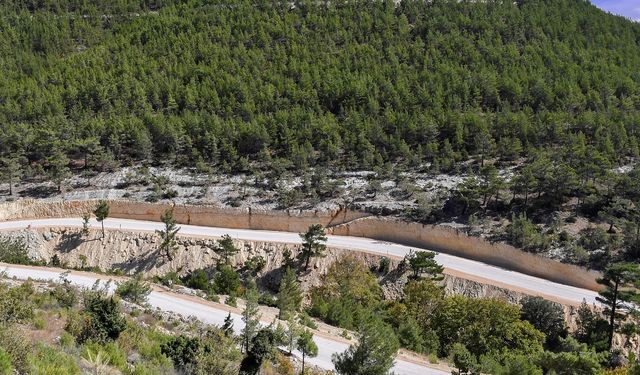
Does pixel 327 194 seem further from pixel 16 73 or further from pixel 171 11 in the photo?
pixel 171 11

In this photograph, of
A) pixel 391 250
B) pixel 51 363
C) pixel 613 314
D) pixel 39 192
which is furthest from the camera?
pixel 39 192

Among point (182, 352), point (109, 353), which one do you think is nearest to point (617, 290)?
point (182, 352)

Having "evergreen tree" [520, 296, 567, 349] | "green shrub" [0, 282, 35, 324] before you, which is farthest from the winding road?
"green shrub" [0, 282, 35, 324]

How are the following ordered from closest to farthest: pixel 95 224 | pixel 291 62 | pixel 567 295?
1. pixel 567 295
2. pixel 95 224
3. pixel 291 62

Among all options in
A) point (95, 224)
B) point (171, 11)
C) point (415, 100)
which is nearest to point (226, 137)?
point (95, 224)

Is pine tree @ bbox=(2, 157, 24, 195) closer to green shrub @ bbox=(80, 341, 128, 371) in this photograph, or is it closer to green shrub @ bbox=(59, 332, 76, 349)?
green shrub @ bbox=(59, 332, 76, 349)

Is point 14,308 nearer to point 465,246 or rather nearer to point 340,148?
point 465,246

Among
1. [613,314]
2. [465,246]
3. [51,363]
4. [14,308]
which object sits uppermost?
[51,363]

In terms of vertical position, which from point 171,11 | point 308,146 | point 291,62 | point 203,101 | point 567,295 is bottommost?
point 567,295
